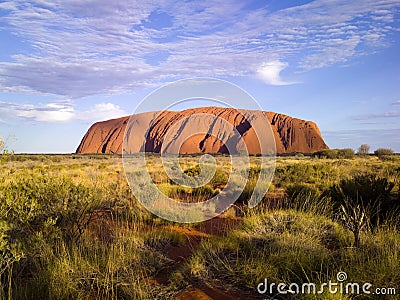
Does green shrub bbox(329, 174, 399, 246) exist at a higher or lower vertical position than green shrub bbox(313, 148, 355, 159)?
lower

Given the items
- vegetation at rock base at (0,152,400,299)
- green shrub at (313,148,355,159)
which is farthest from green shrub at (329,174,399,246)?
green shrub at (313,148,355,159)

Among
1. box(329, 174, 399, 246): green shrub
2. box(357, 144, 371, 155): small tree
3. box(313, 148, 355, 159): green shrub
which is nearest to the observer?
box(329, 174, 399, 246): green shrub

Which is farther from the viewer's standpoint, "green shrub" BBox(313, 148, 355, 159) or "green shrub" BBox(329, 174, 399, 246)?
"green shrub" BBox(313, 148, 355, 159)

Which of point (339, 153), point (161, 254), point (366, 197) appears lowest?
point (161, 254)

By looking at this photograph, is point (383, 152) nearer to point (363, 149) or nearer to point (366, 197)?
point (363, 149)

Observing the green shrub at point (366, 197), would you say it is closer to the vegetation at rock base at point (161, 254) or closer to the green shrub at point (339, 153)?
the vegetation at rock base at point (161, 254)

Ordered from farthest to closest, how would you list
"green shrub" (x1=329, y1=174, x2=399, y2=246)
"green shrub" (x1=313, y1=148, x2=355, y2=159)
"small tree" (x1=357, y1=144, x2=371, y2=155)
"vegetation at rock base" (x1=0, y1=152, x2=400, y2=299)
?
"small tree" (x1=357, y1=144, x2=371, y2=155) → "green shrub" (x1=313, y1=148, x2=355, y2=159) → "green shrub" (x1=329, y1=174, x2=399, y2=246) → "vegetation at rock base" (x1=0, y1=152, x2=400, y2=299)

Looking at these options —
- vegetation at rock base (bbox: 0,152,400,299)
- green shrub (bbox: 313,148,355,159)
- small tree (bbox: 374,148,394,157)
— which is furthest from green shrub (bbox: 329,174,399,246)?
small tree (bbox: 374,148,394,157)

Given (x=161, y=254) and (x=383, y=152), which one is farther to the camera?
(x=383, y=152)

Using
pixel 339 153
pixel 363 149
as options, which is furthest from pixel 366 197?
pixel 363 149

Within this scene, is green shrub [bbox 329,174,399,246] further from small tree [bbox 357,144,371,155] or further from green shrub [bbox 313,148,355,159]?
small tree [bbox 357,144,371,155]

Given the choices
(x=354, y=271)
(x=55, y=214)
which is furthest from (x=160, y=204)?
(x=354, y=271)

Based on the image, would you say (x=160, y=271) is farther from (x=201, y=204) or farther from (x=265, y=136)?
(x=265, y=136)

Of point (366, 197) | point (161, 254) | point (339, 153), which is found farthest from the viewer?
point (339, 153)
